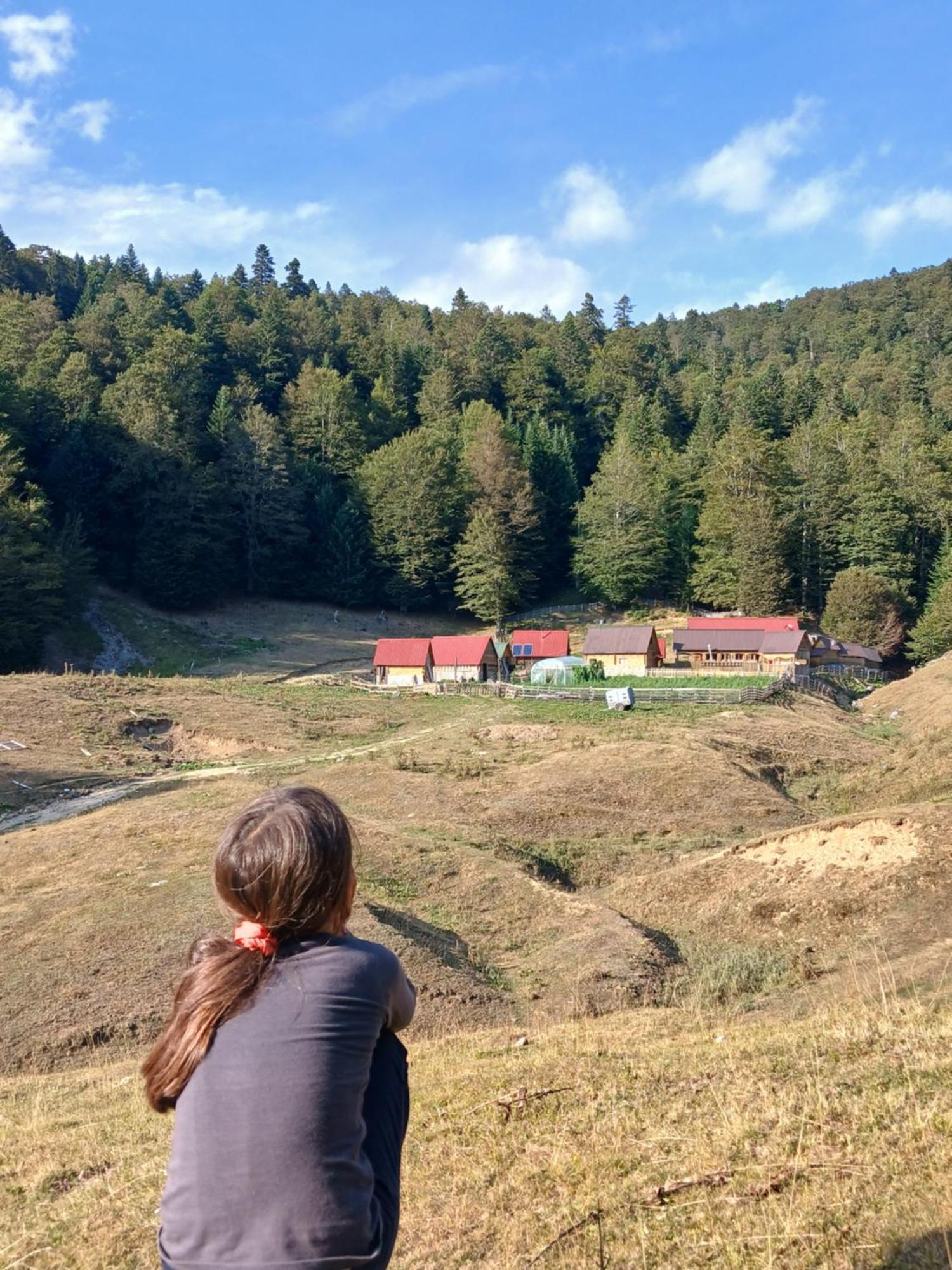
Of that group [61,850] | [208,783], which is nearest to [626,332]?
[208,783]

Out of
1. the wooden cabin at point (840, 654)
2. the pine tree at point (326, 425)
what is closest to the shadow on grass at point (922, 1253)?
the wooden cabin at point (840, 654)

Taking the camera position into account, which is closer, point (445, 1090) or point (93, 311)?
point (445, 1090)

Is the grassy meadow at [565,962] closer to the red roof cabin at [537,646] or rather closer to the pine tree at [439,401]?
the red roof cabin at [537,646]

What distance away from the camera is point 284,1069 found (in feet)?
8.73

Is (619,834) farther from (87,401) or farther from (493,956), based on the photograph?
(87,401)

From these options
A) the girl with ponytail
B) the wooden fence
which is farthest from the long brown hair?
the wooden fence

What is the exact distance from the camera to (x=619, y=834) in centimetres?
2620

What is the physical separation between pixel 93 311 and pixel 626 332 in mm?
61939

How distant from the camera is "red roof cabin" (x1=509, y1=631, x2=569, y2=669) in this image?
209 feet

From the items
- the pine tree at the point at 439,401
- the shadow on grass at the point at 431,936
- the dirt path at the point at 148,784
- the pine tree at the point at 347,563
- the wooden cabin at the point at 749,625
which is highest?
the pine tree at the point at 439,401

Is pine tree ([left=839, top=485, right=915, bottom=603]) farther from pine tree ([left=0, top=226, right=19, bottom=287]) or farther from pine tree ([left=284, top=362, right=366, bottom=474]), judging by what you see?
pine tree ([left=0, top=226, right=19, bottom=287])

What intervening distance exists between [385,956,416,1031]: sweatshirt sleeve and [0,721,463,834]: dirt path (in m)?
27.7

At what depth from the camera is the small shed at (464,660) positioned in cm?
5934

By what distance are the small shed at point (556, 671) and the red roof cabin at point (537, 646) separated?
303 centimetres
